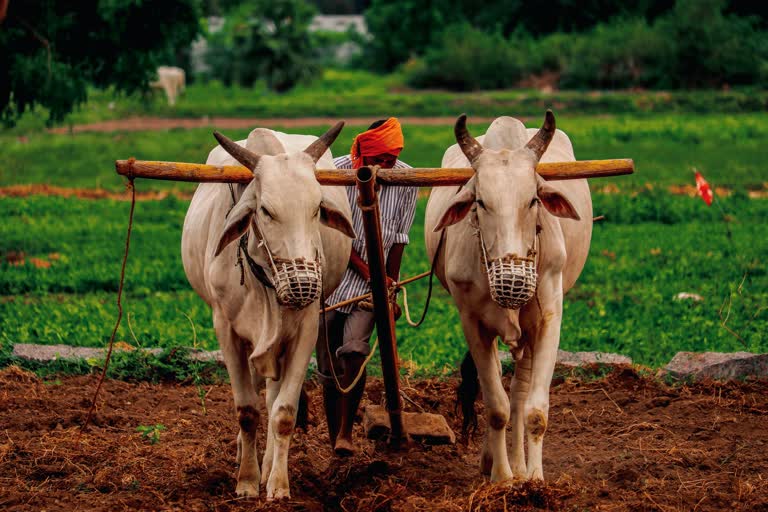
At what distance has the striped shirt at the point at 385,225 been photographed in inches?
229

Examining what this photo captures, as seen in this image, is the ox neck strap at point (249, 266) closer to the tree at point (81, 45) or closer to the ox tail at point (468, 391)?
the ox tail at point (468, 391)

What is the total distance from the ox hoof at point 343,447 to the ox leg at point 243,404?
1.68ft

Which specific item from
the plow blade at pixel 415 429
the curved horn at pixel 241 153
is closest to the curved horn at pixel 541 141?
the curved horn at pixel 241 153

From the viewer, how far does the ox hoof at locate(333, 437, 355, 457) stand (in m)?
5.56

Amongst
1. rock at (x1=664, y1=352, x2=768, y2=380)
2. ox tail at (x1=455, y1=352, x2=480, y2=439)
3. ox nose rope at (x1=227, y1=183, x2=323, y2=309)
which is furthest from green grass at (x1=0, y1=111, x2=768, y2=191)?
ox nose rope at (x1=227, y1=183, x2=323, y2=309)

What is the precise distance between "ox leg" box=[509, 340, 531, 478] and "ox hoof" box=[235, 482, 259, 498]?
47.7 inches

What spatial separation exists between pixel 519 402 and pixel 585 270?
522 centimetres

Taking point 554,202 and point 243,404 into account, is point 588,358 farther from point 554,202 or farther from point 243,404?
point 243,404

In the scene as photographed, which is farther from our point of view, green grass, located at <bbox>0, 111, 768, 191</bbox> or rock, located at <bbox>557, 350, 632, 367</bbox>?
green grass, located at <bbox>0, 111, 768, 191</bbox>

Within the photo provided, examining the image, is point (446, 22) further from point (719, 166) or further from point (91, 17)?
point (91, 17)

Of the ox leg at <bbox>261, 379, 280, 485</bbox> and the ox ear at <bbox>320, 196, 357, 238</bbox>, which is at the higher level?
the ox ear at <bbox>320, 196, 357, 238</bbox>

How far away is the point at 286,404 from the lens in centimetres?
497

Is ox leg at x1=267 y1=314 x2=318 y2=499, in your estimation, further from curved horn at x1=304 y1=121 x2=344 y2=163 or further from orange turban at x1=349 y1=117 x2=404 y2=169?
orange turban at x1=349 y1=117 x2=404 y2=169

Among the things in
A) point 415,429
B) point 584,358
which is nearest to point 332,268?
point 415,429
